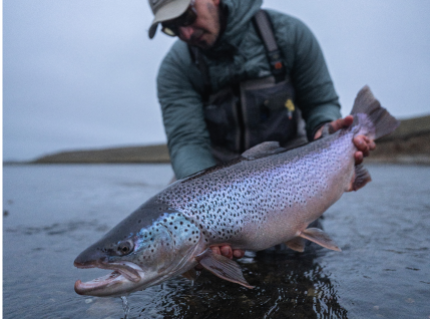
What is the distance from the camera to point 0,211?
5.52m

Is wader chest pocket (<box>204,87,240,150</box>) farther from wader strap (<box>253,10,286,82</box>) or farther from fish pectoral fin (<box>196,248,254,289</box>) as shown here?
fish pectoral fin (<box>196,248,254,289</box>)

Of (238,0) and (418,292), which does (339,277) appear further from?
(238,0)

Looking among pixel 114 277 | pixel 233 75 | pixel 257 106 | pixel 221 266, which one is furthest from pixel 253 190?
pixel 233 75

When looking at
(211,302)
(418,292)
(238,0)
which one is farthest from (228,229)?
(238,0)

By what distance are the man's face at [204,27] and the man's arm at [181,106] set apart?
0.36 meters

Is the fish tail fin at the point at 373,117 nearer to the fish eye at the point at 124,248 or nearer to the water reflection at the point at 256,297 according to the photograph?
the water reflection at the point at 256,297

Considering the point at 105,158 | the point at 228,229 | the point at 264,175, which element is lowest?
the point at 105,158

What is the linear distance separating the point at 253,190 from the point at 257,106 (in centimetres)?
131

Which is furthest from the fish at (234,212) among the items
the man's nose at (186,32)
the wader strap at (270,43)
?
the man's nose at (186,32)

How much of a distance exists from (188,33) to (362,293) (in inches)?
95.5

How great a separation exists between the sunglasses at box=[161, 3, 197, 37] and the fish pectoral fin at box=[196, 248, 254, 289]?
197 centimetres

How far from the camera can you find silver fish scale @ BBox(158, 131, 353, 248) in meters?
2.11

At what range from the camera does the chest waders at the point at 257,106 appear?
336 centimetres

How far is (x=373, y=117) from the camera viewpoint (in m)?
2.97
